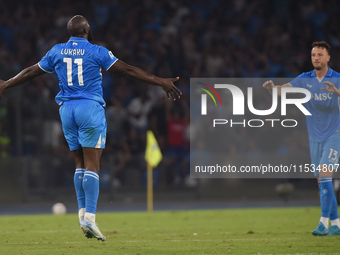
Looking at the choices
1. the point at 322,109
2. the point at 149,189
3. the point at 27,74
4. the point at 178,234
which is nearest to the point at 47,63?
the point at 27,74

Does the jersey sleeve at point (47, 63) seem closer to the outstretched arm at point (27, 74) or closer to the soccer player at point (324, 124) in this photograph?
the outstretched arm at point (27, 74)

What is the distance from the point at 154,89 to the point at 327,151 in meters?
9.07

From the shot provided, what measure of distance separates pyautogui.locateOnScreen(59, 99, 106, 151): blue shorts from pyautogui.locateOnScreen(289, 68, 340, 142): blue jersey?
3304 mm

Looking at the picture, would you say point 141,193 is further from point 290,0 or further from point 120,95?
point 290,0

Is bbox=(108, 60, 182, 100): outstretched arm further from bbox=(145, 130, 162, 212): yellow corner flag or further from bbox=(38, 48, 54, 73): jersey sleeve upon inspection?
bbox=(145, 130, 162, 212): yellow corner flag

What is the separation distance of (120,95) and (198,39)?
382cm

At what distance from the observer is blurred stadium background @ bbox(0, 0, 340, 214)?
13883mm

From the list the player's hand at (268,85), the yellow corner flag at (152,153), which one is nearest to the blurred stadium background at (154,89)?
the yellow corner flag at (152,153)

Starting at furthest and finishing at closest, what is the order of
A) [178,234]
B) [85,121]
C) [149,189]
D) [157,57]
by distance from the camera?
[157,57]
[149,189]
[178,234]
[85,121]

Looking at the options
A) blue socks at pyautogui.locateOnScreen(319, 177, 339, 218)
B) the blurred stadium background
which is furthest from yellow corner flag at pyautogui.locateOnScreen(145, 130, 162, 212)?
blue socks at pyautogui.locateOnScreen(319, 177, 339, 218)

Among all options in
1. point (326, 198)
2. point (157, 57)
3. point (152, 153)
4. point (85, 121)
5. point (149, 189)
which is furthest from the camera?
point (157, 57)

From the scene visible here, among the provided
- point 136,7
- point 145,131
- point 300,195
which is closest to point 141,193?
point 145,131

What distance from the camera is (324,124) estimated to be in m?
7.85

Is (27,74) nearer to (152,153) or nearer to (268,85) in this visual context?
(268,85)
